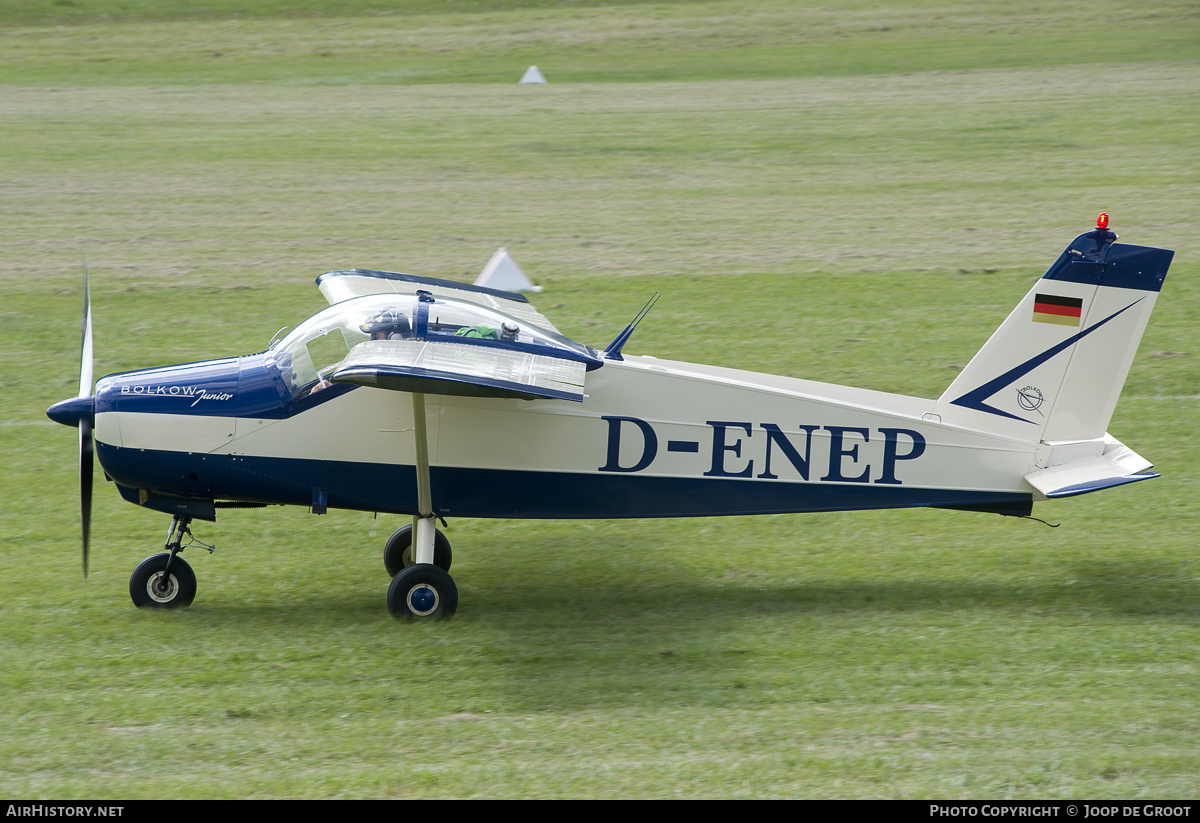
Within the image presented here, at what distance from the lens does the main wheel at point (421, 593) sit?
8297mm

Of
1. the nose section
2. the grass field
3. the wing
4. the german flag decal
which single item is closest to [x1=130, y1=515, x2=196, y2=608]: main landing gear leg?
the grass field

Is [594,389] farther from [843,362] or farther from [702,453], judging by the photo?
[843,362]

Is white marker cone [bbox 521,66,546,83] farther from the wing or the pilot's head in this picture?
the pilot's head

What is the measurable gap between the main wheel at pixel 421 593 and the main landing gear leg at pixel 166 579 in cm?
155

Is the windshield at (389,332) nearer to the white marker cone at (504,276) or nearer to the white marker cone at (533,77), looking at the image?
the white marker cone at (504,276)

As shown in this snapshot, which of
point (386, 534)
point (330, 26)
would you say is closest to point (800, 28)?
point (330, 26)

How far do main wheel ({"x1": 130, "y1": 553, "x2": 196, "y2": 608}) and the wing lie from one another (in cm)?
231

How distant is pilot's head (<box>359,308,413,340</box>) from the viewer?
26.8ft

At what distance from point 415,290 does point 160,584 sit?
9.47 ft

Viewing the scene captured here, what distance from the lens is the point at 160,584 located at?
8562 millimetres

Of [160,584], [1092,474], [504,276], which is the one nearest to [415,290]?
[160,584]

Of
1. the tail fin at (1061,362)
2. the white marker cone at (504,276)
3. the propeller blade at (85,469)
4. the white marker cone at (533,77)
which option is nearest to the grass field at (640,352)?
the white marker cone at (504,276)

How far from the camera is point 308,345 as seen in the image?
8406mm

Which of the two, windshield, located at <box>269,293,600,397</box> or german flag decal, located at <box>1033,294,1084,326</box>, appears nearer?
windshield, located at <box>269,293,600,397</box>
